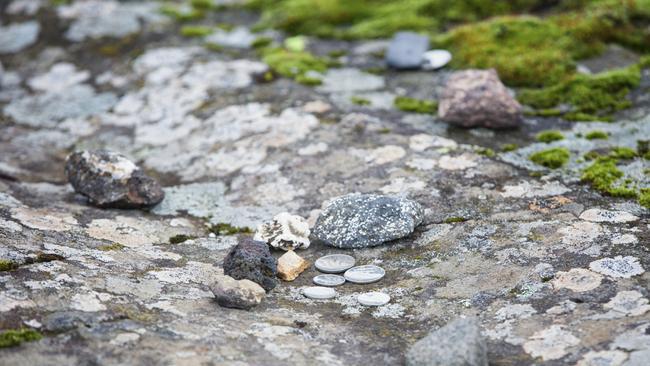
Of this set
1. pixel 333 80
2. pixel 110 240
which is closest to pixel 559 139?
pixel 333 80

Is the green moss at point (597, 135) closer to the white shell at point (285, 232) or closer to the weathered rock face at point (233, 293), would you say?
the white shell at point (285, 232)

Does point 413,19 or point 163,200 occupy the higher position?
point 413,19

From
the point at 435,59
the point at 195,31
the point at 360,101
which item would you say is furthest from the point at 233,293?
the point at 195,31

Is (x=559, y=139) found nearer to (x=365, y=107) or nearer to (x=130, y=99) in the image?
(x=365, y=107)

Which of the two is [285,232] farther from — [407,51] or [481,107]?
[407,51]

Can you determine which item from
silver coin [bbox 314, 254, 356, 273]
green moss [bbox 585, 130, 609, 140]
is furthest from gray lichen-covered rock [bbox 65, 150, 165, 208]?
green moss [bbox 585, 130, 609, 140]
